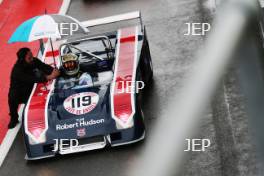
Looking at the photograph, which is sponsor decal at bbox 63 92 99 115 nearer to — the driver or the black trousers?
the driver

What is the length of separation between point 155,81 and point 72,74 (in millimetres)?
2151

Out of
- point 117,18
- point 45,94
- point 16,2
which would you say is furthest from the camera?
point 16,2

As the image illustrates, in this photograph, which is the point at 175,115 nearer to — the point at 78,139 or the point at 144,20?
the point at 78,139

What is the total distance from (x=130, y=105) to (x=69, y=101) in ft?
3.23

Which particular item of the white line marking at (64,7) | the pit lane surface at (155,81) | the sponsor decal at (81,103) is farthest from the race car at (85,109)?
the white line marking at (64,7)

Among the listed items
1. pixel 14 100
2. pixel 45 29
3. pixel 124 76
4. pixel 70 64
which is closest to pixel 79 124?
pixel 124 76

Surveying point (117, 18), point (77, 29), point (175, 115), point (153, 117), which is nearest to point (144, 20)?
point (117, 18)

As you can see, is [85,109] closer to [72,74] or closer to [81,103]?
[81,103]

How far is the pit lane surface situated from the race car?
0.23 meters

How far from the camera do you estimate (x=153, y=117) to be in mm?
9859

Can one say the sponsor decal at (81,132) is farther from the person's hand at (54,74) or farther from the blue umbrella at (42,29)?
the blue umbrella at (42,29)

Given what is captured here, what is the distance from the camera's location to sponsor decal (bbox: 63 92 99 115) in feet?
28.5

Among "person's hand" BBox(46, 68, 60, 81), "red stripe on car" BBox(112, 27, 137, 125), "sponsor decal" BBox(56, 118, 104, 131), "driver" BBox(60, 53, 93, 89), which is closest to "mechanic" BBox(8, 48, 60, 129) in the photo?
"person's hand" BBox(46, 68, 60, 81)

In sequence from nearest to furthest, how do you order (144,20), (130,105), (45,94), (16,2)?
1. (130,105)
2. (45,94)
3. (144,20)
4. (16,2)
